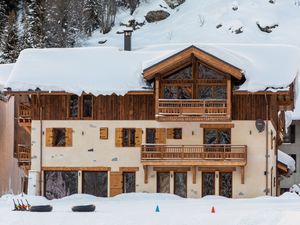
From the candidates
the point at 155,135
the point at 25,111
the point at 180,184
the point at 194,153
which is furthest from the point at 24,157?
the point at 194,153

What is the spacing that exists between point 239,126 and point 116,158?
6411mm

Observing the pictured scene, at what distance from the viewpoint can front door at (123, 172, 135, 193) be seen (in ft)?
171

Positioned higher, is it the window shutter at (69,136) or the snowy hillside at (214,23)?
the snowy hillside at (214,23)

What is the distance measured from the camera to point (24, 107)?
177ft

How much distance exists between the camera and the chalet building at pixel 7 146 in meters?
62.2

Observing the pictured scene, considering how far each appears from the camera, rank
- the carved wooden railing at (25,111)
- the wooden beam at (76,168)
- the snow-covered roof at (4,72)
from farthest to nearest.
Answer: the snow-covered roof at (4,72) < the carved wooden railing at (25,111) < the wooden beam at (76,168)

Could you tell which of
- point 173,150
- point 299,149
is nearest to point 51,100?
point 173,150

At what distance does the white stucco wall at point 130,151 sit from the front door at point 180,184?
24 centimetres

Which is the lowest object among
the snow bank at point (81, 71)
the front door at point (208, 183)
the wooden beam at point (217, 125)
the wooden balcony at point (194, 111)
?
the front door at point (208, 183)

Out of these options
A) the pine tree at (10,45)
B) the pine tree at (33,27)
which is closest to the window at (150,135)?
the pine tree at (10,45)

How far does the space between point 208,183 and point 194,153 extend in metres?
2.04

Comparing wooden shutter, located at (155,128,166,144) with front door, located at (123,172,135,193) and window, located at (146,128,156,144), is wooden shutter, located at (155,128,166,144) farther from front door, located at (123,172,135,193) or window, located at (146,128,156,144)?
front door, located at (123,172,135,193)

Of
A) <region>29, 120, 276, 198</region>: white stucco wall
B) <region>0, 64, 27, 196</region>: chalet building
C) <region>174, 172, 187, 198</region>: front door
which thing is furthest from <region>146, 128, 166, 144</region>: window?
<region>0, 64, 27, 196</region>: chalet building

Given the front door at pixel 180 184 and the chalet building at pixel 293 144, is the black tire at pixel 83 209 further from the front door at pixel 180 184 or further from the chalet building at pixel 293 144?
the chalet building at pixel 293 144
